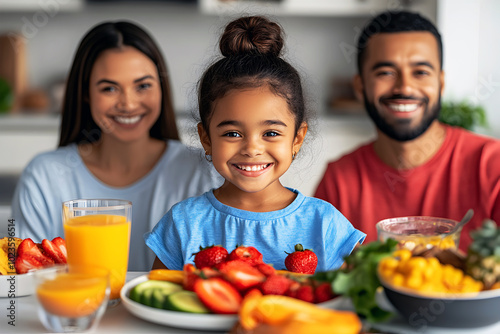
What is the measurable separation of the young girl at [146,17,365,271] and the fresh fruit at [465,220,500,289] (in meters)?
0.53

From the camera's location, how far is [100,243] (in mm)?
1118

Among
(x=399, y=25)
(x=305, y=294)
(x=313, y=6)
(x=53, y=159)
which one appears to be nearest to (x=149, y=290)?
(x=305, y=294)

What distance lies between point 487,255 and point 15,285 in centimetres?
88

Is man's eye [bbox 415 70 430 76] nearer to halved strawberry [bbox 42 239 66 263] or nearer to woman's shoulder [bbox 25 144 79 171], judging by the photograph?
woman's shoulder [bbox 25 144 79 171]

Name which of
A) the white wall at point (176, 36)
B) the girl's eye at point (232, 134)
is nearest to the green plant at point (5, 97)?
the white wall at point (176, 36)

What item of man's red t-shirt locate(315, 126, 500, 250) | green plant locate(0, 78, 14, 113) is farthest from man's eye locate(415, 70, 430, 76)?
green plant locate(0, 78, 14, 113)

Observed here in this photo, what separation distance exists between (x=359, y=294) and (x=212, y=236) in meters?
0.59

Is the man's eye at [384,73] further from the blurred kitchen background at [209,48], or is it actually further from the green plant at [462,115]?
the blurred kitchen background at [209,48]

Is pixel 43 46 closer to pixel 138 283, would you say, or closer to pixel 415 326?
pixel 138 283

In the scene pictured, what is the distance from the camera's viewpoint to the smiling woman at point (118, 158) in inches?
81.0

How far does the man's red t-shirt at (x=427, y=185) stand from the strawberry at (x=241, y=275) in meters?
1.15

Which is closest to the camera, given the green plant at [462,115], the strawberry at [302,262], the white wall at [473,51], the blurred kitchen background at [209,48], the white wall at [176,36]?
the strawberry at [302,262]

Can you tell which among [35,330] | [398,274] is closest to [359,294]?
[398,274]

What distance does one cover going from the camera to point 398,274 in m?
0.89
